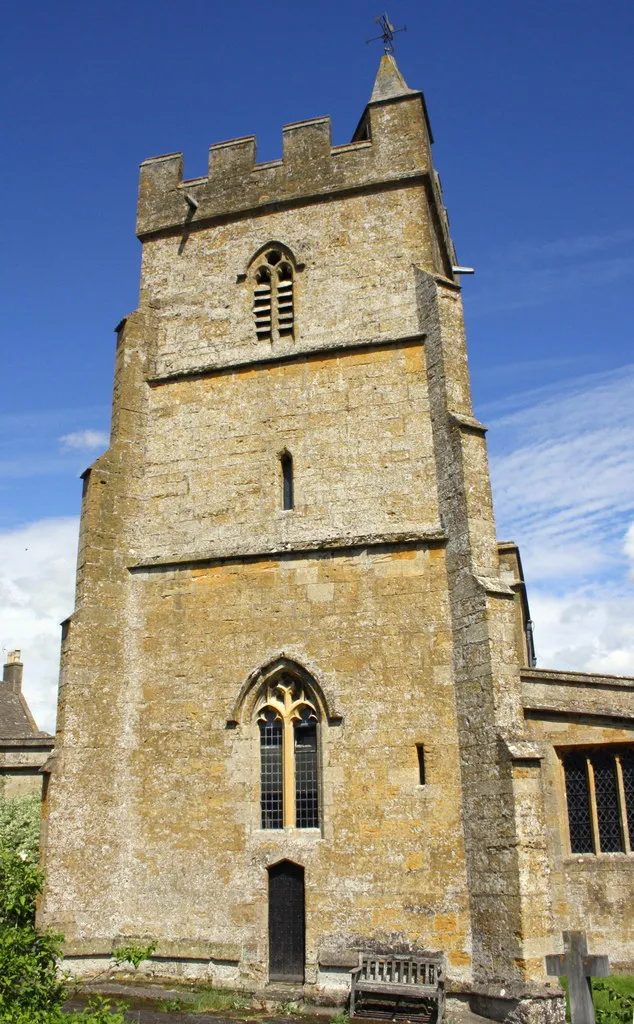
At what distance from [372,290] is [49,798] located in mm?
9228

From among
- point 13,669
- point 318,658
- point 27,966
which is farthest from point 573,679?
point 13,669

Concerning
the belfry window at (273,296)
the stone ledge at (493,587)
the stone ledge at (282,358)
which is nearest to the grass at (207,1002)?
the stone ledge at (493,587)

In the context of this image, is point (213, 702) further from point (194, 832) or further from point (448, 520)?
point (448, 520)

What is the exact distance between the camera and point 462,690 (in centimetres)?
1151

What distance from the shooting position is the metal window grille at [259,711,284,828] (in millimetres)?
12133

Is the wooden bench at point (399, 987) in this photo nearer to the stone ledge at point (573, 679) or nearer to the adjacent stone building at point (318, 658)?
the adjacent stone building at point (318, 658)

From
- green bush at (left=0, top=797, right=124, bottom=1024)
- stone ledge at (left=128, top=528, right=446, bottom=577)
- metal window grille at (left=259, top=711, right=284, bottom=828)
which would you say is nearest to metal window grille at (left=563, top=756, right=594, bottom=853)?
stone ledge at (left=128, top=528, right=446, bottom=577)

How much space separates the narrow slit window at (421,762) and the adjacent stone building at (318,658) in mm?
78

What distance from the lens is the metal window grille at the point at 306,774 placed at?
11961 millimetres

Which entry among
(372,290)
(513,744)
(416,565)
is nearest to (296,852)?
(513,744)

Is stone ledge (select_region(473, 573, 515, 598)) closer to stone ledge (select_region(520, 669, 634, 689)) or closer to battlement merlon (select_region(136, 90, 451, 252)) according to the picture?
stone ledge (select_region(520, 669, 634, 689))

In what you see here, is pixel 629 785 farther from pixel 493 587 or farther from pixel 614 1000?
pixel 493 587

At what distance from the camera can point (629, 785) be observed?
12.6 m

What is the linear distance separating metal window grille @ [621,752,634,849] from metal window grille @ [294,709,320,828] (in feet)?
14.9
